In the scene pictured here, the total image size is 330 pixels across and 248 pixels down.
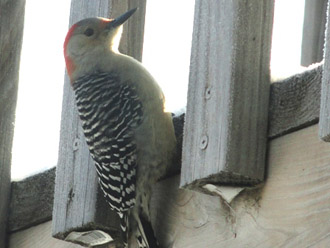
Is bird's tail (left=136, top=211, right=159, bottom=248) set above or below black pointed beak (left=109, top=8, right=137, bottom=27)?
below

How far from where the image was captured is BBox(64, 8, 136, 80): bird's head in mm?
4737

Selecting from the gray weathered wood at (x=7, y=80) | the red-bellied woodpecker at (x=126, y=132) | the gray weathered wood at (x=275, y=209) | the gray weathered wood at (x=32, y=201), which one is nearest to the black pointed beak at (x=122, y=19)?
the red-bellied woodpecker at (x=126, y=132)

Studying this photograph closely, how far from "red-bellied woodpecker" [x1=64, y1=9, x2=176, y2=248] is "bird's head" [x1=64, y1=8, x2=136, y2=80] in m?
0.05

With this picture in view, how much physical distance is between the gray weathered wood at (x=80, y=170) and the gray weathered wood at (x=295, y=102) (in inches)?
35.3

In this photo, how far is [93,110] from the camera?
4.31 metres

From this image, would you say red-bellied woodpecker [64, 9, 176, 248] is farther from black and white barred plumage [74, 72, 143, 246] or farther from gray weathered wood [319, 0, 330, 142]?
gray weathered wood [319, 0, 330, 142]

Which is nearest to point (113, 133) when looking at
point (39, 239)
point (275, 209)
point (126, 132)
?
point (126, 132)

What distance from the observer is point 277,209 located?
10.8 ft

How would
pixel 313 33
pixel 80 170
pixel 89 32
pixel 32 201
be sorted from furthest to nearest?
1. pixel 89 32
2. pixel 313 33
3. pixel 32 201
4. pixel 80 170

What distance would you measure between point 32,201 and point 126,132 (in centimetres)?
53

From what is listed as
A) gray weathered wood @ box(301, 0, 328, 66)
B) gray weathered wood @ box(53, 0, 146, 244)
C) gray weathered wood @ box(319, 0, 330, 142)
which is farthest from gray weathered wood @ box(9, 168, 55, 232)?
gray weathered wood @ box(319, 0, 330, 142)

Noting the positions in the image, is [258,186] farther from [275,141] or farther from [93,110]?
[93,110]

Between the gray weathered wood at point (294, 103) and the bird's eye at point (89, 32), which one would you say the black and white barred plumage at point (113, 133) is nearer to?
the bird's eye at point (89, 32)

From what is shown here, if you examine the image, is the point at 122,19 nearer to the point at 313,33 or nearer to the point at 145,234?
the point at 145,234
